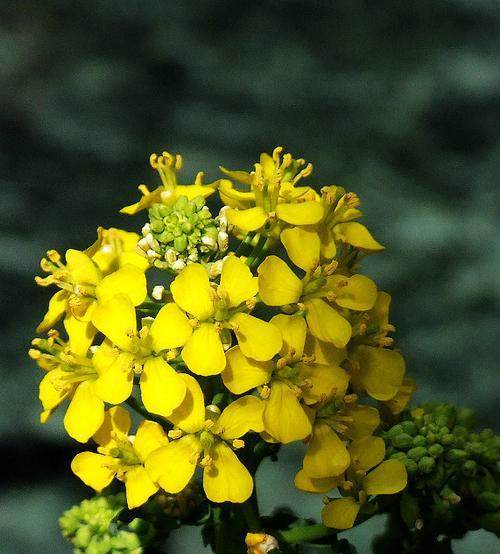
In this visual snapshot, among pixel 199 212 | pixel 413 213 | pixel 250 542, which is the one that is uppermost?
pixel 413 213

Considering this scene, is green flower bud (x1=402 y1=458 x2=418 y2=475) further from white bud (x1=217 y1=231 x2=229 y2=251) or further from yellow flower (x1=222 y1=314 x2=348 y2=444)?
white bud (x1=217 y1=231 x2=229 y2=251)

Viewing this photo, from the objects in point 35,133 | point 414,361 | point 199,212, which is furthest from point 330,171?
point 199,212

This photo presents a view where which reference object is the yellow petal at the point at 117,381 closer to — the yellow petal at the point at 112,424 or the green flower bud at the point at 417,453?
the yellow petal at the point at 112,424

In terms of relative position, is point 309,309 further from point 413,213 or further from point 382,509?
point 413,213

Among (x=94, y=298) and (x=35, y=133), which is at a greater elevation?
(x=35, y=133)

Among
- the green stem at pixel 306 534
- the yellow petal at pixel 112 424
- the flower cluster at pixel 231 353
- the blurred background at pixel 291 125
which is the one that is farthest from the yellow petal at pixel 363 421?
the blurred background at pixel 291 125

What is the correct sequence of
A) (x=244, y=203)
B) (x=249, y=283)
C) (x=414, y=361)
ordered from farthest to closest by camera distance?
(x=414, y=361) < (x=244, y=203) < (x=249, y=283)

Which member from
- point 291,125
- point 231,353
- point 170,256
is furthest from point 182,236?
point 291,125
